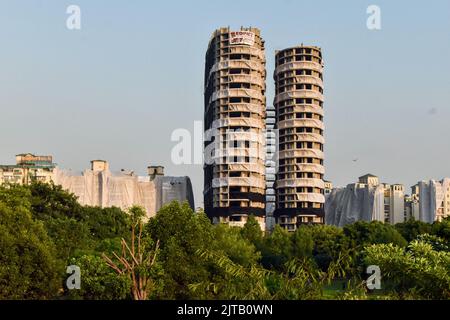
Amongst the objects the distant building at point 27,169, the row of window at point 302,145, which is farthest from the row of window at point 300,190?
the distant building at point 27,169

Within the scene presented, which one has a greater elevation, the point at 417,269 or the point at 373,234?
the point at 417,269

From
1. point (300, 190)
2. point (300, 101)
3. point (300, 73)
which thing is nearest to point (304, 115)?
point (300, 101)

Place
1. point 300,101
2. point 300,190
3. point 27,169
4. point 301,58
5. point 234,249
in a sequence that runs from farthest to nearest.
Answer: point 27,169 < point 301,58 < point 300,101 < point 300,190 < point 234,249

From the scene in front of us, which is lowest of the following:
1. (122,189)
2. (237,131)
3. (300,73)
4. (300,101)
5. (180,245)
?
(180,245)

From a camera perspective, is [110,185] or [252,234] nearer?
[252,234]

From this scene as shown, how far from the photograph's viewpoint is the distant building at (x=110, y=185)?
170 metres

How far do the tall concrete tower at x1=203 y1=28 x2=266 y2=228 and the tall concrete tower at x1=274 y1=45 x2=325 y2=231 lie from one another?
21.4 feet

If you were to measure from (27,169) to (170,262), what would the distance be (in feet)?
457

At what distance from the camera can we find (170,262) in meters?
42.5

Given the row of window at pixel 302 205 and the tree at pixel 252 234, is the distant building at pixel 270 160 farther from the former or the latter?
the tree at pixel 252 234

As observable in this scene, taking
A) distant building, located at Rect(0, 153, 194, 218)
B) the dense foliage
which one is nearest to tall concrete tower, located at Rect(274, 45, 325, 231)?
distant building, located at Rect(0, 153, 194, 218)

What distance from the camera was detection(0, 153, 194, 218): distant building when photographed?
16975 centimetres

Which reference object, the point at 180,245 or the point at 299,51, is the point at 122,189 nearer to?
the point at 299,51
